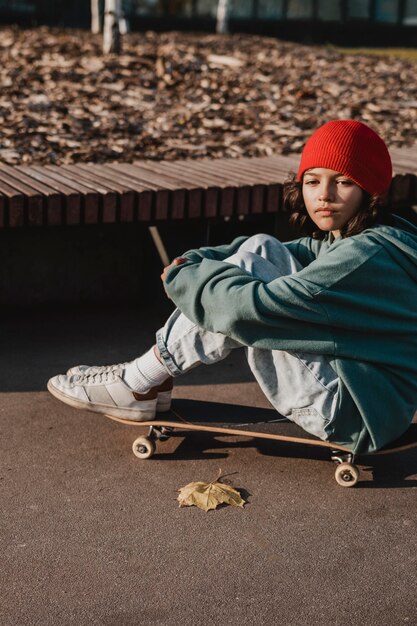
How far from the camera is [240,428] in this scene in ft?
13.5

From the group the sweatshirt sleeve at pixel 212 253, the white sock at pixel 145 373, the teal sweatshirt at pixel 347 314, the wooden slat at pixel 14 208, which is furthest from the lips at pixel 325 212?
the wooden slat at pixel 14 208

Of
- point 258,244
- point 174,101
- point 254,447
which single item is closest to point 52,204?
point 258,244

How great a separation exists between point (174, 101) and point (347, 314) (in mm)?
5842

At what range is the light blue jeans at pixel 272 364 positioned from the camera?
12.2 feet

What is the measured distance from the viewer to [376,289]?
3.66 metres

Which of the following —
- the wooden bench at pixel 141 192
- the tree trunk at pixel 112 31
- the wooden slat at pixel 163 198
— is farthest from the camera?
the tree trunk at pixel 112 31

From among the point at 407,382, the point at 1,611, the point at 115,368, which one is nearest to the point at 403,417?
the point at 407,382

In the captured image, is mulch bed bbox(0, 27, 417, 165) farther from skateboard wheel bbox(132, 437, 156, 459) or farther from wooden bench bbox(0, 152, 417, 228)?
skateboard wheel bbox(132, 437, 156, 459)

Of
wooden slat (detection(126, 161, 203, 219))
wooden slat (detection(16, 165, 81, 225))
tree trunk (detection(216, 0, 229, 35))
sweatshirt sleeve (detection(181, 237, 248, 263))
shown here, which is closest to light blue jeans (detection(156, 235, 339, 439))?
sweatshirt sleeve (detection(181, 237, 248, 263))

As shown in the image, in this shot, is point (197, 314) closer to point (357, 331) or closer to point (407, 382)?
point (357, 331)

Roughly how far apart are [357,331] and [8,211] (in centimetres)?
234

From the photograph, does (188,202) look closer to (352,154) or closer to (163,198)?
(163,198)

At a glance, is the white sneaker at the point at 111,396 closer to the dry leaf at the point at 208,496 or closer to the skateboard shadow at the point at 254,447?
the skateboard shadow at the point at 254,447

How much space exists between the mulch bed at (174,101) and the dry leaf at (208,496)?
3.49m
